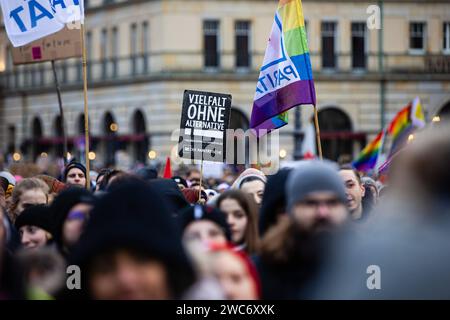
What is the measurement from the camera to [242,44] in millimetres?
52875

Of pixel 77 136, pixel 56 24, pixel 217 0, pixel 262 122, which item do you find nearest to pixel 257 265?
pixel 262 122

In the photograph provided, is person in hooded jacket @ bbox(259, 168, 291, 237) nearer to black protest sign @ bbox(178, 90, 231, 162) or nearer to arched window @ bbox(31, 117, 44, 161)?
black protest sign @ bbox(178, 90, 231, 162)

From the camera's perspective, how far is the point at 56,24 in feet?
58.6

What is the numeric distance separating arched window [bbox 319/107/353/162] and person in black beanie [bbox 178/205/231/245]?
44.4 meters

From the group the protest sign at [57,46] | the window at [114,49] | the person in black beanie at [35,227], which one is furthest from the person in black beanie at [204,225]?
the window at [114,49]

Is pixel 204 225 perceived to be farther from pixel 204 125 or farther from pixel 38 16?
pixel 38 16

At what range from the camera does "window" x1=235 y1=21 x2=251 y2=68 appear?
173ft

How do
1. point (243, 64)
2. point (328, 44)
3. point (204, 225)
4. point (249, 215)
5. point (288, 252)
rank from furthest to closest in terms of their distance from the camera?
point (328, 44), point (243, 64), point (249, 215), point (204, 225), point (288, 252)

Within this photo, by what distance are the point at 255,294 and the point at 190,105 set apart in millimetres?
9708

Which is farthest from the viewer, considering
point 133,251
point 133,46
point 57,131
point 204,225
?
point 57,131

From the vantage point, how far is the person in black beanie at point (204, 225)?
8.15 m

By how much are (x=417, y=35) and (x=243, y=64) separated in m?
6.95

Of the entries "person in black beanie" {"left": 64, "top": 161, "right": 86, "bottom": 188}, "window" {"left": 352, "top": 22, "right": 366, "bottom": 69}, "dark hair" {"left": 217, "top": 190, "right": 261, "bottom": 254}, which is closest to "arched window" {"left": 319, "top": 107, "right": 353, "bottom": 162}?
"window" {"left": 352, "top": 22, "right": 366, "bottom": 69}

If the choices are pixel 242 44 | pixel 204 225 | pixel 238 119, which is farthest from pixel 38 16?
pixel 242 44
